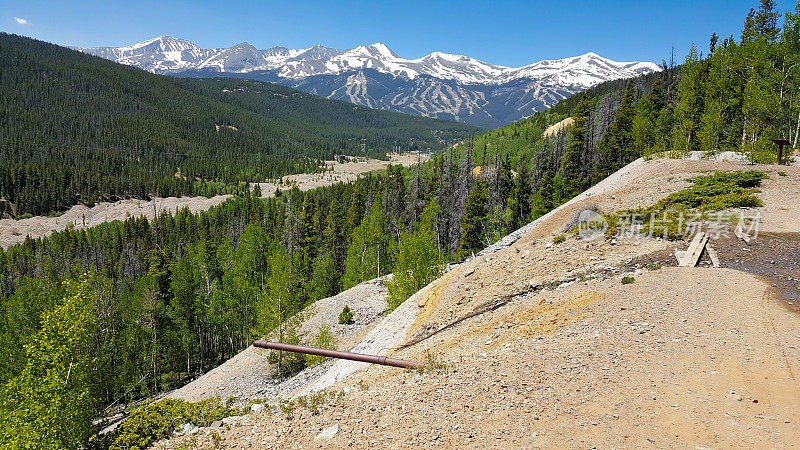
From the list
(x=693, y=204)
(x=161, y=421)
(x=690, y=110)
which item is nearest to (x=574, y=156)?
(x=690, y=110)

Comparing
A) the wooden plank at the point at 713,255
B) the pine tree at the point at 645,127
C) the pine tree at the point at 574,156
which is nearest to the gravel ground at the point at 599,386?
the wooden plank at the point at 713,255

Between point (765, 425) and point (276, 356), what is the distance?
107ft

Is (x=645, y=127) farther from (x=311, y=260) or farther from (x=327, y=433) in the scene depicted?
(x=327, y=433)

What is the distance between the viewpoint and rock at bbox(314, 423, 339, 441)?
9453mm

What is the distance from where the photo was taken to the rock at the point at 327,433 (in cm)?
945

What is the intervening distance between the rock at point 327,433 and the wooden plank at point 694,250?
15.7m

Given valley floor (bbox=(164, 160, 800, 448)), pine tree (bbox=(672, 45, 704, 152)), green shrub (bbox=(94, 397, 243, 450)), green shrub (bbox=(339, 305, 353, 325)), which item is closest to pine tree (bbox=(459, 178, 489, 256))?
green shrub (bbox=(339, 305, 353, 325))

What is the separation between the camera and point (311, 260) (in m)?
74.6

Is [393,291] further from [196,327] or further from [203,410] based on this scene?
[196,327]

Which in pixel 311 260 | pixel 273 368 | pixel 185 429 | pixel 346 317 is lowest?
pixel 273 368

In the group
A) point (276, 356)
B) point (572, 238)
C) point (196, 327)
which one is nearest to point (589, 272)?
point (572, 238)

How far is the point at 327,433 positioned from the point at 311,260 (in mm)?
66657

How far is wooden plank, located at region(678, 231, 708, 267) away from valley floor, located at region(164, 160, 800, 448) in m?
0.69

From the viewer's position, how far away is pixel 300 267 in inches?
2776
